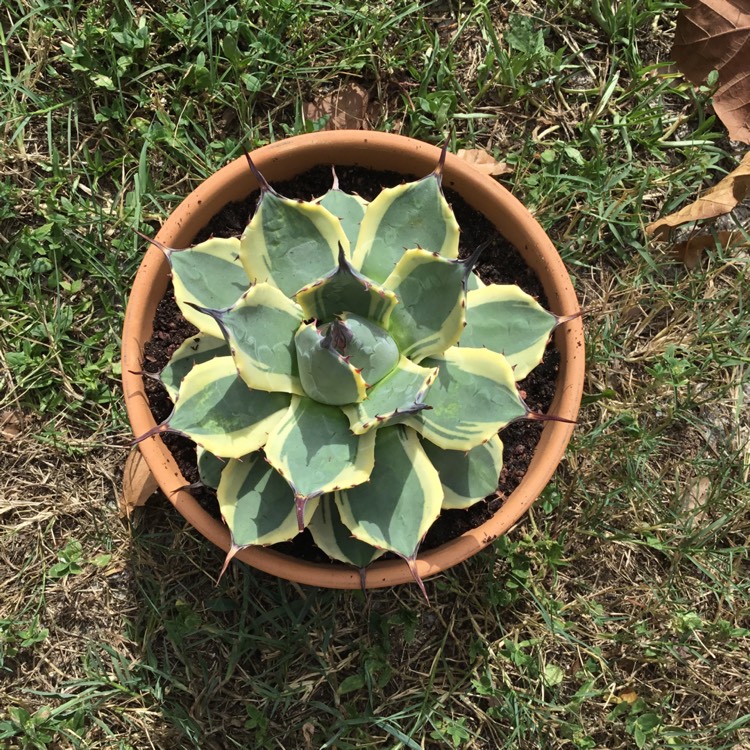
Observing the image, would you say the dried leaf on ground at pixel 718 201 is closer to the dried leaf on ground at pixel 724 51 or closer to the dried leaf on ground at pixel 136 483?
the dried leaf on ground at pixel 724 51

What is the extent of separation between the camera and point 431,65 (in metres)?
2.20

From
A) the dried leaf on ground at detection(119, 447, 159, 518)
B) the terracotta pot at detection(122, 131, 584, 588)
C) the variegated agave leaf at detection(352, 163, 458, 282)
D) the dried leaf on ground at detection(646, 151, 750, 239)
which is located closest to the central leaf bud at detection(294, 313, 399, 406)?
the variegated agave leaf at detection(352, 163, 458, 282)

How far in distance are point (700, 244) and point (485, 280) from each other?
81 centimetres

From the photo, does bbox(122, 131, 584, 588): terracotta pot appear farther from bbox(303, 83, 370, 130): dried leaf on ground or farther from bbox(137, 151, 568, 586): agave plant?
bbox(303, 83, 370, 130): dried leaf on ground

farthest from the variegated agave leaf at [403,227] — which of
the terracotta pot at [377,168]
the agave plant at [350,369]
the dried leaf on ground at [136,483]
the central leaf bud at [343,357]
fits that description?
the dried leaf on ground at [136,483]

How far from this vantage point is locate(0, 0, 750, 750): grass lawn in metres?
2.05

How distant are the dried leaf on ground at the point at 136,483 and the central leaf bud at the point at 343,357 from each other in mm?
835

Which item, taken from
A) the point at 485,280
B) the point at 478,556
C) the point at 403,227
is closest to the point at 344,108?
the point at 485,280

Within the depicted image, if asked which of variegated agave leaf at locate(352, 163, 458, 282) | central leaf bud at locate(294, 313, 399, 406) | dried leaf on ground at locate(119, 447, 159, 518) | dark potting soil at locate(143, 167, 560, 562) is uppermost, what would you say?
variegated agave leaf at locate(352, 163, 458, 282)

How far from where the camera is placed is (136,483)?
6.74 feet

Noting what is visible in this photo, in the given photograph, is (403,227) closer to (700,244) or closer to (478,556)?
(478,556)

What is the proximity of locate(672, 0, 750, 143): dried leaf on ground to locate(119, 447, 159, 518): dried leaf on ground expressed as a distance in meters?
1.88

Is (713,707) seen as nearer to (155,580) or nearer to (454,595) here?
(454,595)

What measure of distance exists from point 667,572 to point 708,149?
3.99 ft
